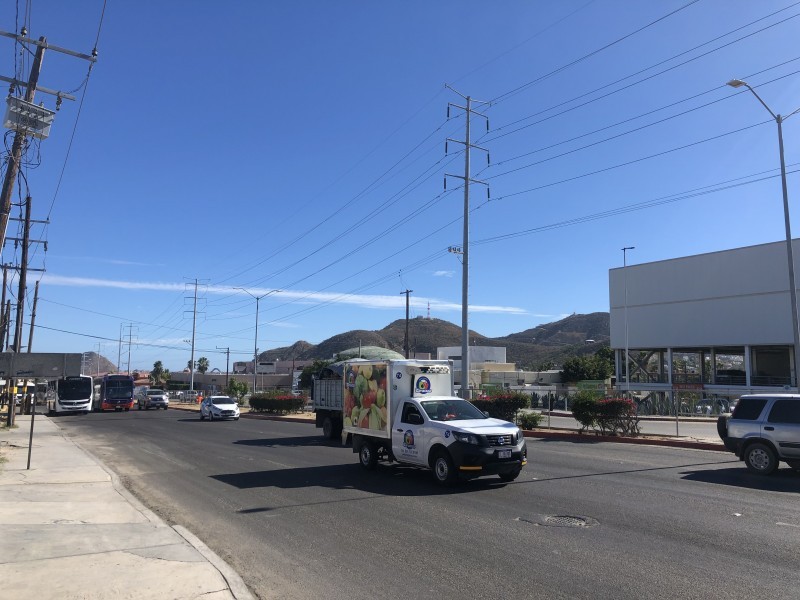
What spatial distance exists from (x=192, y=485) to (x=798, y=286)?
57.9m

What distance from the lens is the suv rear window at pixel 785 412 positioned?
12.8 m

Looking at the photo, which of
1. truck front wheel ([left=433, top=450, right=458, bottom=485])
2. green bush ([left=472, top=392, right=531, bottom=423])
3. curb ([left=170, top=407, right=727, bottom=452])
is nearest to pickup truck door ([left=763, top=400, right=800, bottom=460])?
curb ([left=170, top=407, right=727, bottom=452])

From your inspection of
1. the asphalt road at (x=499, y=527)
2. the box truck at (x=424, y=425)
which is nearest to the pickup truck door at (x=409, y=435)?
the box truck at (x=424, y=425)

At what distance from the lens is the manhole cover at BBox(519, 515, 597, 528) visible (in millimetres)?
8641

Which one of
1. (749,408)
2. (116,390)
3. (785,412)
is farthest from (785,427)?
(116,390)

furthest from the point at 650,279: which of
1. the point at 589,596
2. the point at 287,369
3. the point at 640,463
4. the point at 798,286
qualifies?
the point at 287,369

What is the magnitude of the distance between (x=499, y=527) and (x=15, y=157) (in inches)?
587

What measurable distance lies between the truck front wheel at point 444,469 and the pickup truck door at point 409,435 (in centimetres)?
37

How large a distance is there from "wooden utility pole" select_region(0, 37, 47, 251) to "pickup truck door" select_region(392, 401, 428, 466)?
1071 cm

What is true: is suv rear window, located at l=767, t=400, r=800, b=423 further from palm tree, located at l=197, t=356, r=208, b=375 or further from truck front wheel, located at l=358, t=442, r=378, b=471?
palm tree, located at l=197, t=356, r=208, b=375

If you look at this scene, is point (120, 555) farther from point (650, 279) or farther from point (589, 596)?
point (650, 279)

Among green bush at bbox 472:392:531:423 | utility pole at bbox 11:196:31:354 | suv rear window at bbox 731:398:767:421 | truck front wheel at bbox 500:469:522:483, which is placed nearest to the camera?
truck front wheel at bbox 500:469:522:483

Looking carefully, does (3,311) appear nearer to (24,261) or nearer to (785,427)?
(24,261)

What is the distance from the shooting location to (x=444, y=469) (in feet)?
39.1
